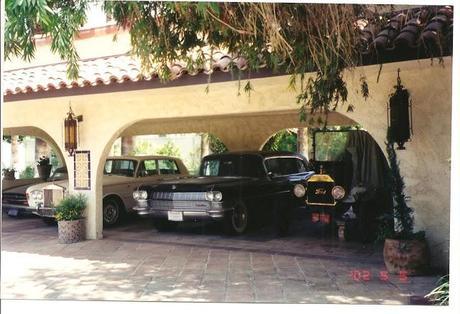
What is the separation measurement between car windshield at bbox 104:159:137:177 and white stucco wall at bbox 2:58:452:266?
2.20 m

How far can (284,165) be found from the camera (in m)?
10.5

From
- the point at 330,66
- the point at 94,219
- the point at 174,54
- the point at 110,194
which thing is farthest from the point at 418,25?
the point at 110,194

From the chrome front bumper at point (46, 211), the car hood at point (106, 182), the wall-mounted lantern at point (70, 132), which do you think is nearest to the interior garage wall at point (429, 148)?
the wall-mounted lantern at point (70, 132)

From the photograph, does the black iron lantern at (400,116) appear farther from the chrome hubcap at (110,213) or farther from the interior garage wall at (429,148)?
the chrome hubcap at (110,213)

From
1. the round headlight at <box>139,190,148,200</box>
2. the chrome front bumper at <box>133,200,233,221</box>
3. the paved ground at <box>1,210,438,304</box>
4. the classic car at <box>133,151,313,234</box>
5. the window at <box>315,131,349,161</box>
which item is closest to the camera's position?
the paved ground at <box>1,210,438,304</box>

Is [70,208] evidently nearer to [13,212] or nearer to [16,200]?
[16,200]

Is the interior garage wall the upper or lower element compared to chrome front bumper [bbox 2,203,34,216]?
upper

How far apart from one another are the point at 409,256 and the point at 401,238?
232 millimetres

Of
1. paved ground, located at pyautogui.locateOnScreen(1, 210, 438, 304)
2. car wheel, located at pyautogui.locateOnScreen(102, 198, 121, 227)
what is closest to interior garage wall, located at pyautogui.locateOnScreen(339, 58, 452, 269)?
paved ground, located at pyautogui.locateOnScreen(1, 210, 438, 304)

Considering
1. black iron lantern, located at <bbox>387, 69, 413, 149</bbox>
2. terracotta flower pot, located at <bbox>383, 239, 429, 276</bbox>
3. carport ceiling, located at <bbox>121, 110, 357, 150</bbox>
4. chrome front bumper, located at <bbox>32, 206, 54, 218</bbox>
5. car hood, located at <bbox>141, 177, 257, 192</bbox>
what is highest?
carport ceiling, located at <bbox>121, 110, 357, 150</bbox>

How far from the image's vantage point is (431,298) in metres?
4.97

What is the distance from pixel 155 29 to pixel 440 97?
12.0 ft

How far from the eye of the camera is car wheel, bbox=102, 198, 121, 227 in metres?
10.4

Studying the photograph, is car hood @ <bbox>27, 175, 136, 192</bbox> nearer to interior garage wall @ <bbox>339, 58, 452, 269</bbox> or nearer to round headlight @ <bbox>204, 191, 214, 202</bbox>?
round headlight @ <bbox>204, 191, 214, 202</bbox>
